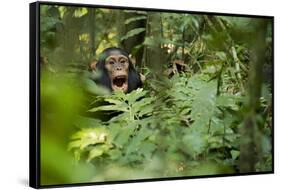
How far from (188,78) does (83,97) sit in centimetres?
80

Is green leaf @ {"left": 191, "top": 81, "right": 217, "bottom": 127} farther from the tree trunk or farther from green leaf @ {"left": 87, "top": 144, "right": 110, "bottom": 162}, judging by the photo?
green leaf @ {"left": 87, "top": 144, "right": 110, "bottom": 162}

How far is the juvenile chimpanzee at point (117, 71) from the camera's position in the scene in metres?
5.02

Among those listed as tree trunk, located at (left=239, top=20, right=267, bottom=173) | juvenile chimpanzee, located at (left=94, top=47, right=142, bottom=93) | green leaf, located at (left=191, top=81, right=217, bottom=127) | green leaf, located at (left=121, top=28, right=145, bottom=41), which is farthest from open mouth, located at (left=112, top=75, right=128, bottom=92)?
tree trunk, located at (left=239, top=20, right=267, bottom=173)

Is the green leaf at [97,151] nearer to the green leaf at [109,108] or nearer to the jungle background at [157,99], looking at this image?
the jungle background at [157,99]

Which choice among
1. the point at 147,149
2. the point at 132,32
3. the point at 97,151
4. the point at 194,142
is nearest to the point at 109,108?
the point at 97,151

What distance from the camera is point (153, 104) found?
519 cm

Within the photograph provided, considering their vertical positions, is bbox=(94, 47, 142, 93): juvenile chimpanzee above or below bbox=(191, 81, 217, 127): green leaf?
above

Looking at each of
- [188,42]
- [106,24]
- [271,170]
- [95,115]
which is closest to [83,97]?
[95,115]

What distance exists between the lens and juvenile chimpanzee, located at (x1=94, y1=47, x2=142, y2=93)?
5020 mm

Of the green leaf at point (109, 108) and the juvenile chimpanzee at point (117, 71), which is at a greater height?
the juvenile chimpanzee at point (117, 71)

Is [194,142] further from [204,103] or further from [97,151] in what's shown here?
[97,151]

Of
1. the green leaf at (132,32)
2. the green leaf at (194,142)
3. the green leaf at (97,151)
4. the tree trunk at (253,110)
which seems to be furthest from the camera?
the tree trunk at (253,110)

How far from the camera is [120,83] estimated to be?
16.6ft

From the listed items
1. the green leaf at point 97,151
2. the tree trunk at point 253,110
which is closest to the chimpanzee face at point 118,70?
the green leaf at point 97,151
